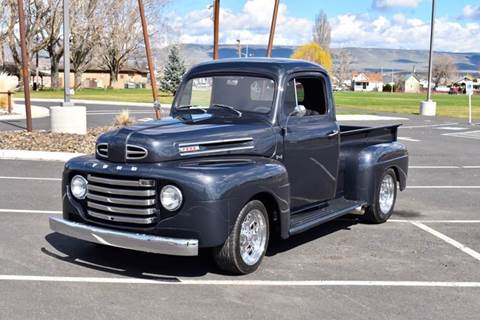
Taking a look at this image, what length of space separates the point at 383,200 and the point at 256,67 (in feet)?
9.13

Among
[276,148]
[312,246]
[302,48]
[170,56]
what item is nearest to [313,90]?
[276,148]

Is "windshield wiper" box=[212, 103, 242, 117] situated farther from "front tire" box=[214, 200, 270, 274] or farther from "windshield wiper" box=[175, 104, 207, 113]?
"front tire" box=[214, 200, 270, 274]

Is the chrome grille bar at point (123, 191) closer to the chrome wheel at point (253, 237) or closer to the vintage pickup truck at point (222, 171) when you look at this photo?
the vintage pickup truck at point (222, 171)

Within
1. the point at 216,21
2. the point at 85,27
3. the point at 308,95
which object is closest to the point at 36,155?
the point at 216,21

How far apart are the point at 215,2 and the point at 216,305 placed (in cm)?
1416

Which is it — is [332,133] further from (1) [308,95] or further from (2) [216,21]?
(2) [216,21]

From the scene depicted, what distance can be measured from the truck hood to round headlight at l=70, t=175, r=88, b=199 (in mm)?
268

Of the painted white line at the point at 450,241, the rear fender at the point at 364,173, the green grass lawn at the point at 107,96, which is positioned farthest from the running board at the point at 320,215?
the green grass lawn at the point at 107,96

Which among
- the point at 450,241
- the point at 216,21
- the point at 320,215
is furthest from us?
the point at 216,21

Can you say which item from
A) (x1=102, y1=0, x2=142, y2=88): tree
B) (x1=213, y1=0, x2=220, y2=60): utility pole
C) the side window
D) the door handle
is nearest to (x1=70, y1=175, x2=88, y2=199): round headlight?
the side window

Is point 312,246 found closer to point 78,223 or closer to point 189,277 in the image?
point 189,277

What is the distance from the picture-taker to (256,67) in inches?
260

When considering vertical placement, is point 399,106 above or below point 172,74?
below

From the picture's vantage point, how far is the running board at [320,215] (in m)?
6.31
